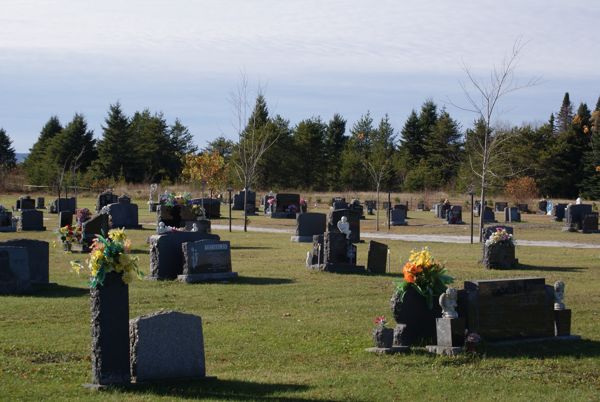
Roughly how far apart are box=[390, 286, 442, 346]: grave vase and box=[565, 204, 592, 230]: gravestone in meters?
34.8

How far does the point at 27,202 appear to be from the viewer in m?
58.5

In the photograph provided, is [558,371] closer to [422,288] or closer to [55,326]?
[422,288]

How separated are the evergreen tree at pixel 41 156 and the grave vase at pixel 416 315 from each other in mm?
84317

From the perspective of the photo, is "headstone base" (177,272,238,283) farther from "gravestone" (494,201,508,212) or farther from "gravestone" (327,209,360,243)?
"gravestone" (494,201,508,212)

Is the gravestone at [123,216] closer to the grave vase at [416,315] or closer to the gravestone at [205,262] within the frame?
the gravestone at [205,262]

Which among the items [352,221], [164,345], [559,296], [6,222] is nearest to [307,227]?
[352,221]

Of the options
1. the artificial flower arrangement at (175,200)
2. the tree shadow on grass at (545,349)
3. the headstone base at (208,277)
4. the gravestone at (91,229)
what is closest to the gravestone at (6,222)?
the artificial flower arrangement at (175,200)

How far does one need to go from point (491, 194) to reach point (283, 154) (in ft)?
84.1

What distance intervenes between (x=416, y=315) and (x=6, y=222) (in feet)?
104

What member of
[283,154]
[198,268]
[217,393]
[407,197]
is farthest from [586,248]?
[283,154]

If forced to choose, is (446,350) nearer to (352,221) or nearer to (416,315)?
(416,315)

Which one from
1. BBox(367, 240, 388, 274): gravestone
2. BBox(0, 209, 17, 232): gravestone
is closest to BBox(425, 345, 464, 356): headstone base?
BBox(367, 240, 388, 274): gravestone

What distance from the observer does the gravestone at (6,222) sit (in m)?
42.1

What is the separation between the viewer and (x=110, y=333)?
10.9m
